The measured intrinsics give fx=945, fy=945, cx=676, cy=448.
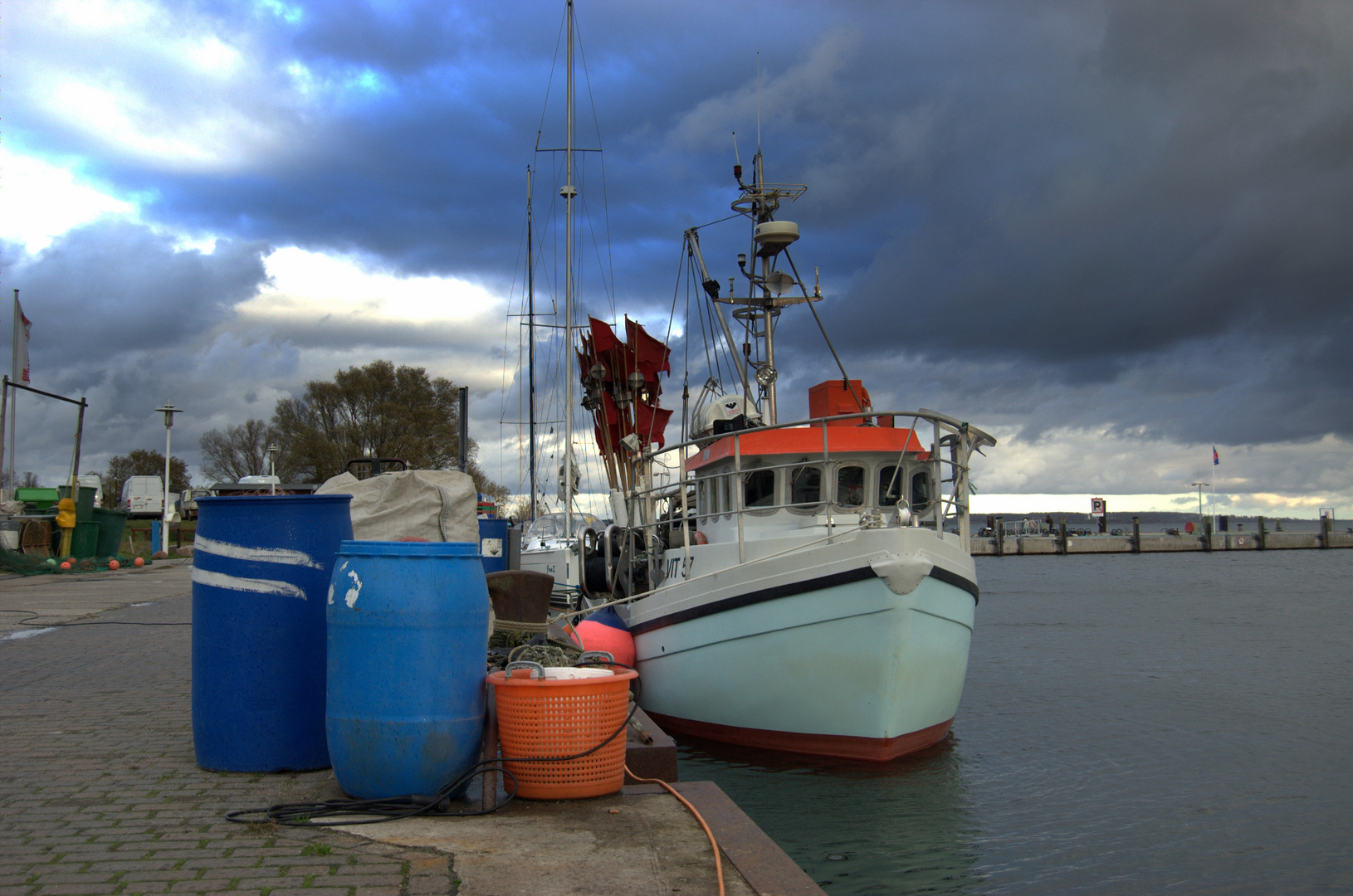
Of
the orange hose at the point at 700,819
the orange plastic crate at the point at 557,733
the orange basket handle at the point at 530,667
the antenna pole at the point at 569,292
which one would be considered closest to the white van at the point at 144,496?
the antenna pole at the point at 569,292

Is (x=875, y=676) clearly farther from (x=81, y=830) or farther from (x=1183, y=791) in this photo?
(x=81, y=830)

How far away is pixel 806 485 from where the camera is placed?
10.2 meters

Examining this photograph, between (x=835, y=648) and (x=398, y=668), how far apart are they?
4.81m

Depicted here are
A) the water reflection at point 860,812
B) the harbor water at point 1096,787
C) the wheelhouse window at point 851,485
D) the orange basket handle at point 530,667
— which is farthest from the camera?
the wheelhouse window at point 851,485

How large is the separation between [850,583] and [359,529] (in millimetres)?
4022

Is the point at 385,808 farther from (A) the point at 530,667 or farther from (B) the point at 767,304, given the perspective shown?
(B) the point at 767,304

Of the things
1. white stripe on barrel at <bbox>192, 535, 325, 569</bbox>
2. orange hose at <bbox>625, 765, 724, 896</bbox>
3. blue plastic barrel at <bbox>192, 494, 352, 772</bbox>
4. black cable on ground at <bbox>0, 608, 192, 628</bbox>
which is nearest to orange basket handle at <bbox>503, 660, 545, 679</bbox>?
orange hose at <bbox>625, 765, 724, 896</bbox>

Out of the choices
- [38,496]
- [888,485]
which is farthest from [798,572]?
[38,496]

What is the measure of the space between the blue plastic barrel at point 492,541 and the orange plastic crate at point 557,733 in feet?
20.9

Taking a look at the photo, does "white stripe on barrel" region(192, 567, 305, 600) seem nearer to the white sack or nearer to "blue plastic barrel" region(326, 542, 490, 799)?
"blue plastic barrel" region(326, 542, 490, 799)

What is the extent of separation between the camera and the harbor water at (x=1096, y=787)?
688 centimetres

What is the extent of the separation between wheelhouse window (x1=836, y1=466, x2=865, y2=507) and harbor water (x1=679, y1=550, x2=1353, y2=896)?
106 inches

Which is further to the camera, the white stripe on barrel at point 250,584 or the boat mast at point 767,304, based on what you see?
the boat mast at point 767,304

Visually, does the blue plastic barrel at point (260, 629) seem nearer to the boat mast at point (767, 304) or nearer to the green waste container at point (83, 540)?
the boat mast at point (767, 304)
